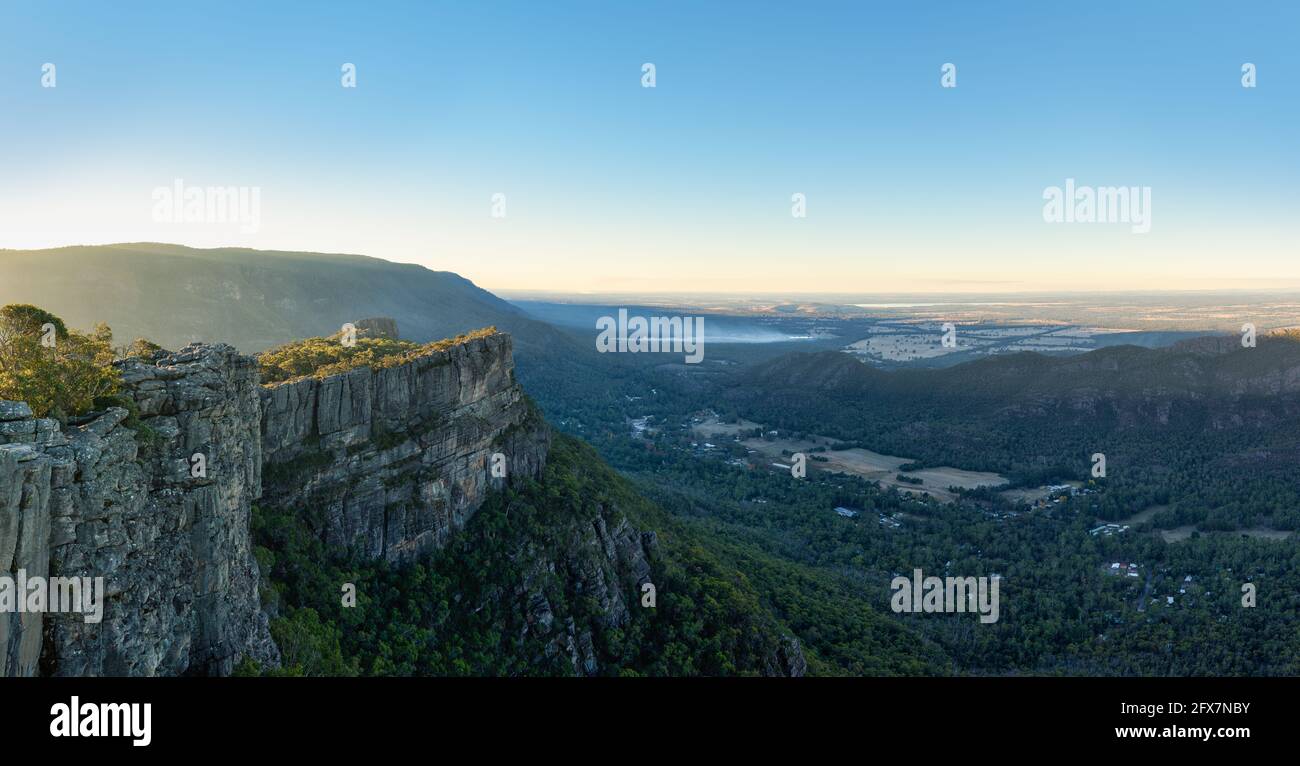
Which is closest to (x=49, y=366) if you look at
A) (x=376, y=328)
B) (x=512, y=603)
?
(x=512, y=603)

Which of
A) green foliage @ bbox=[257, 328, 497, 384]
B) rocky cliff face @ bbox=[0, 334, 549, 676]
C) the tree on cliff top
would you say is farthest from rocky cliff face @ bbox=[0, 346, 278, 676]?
green foliage @ bbox=[257, 328, 497, 384]

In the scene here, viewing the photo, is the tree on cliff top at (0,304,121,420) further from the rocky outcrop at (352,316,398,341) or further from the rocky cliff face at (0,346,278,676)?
the rocky outcrop at (352,316,398,341)

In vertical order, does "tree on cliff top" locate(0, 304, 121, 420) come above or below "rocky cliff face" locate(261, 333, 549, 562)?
above

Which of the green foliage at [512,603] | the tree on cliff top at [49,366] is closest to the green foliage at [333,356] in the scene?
the green foliage at [512,603]

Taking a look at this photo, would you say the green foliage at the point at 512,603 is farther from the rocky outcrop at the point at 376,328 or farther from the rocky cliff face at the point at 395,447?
the rocky outcrop at the point at 376,328

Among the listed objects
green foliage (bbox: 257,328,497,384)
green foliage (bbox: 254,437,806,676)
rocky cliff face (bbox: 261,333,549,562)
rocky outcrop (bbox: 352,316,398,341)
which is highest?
rocky outcrop (bbox: 352,316,398,341)

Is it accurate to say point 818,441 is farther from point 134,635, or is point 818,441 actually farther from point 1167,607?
point 134,635

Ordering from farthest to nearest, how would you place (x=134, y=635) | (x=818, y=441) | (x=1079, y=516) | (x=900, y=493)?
(x=818, y=441), (x=900, y=493), (x=1079, y=516), (x=134, y=635)

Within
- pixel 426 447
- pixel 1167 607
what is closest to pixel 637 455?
pixel 1167 607
